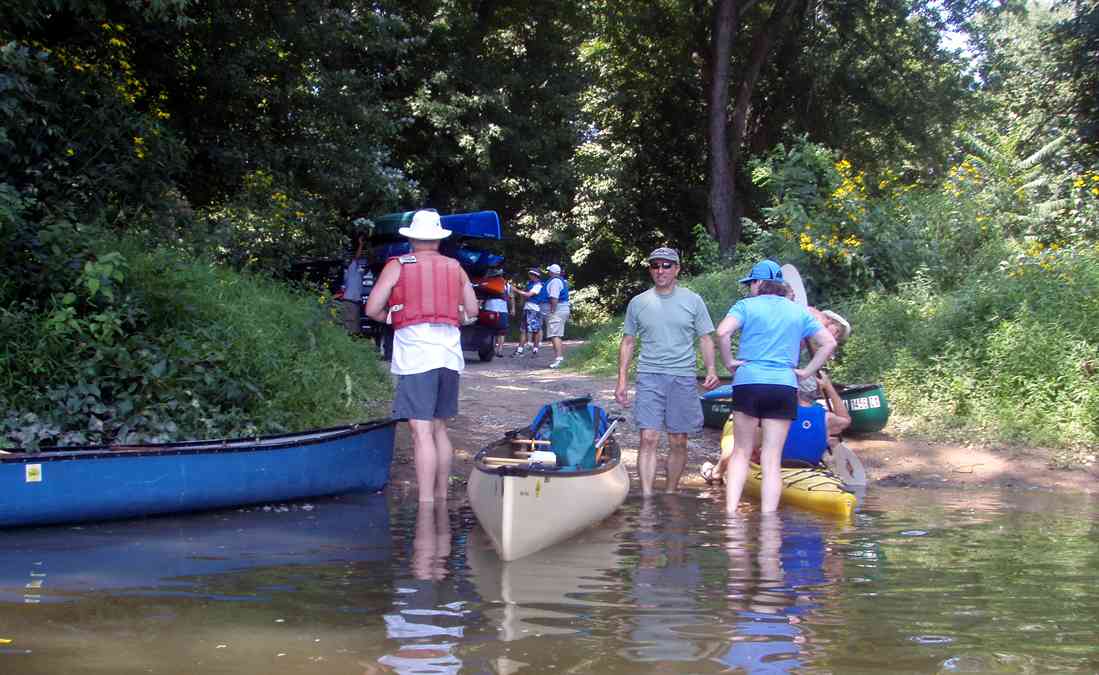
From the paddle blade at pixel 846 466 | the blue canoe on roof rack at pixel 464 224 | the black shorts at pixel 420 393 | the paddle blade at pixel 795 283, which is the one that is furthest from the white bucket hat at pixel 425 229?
the blue canoe on roof rack at pixel 464 224

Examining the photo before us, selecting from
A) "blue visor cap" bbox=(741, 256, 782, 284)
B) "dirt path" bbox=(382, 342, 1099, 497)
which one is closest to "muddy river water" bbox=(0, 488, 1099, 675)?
"blue visor cap" bbox=(741, 256, 782, 284)

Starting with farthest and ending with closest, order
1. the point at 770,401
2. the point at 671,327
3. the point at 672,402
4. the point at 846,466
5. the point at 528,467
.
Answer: the point at 846,466, the point at 672,402, the point at 671,327, the point at 770,401, the point at 528,467

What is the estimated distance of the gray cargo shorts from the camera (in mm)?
9289

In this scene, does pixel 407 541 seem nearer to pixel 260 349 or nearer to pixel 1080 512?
pixel 260 349

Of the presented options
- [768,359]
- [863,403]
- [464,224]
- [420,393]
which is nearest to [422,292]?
[420,393]

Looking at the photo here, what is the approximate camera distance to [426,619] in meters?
5.48

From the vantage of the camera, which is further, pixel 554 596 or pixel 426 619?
pixel 554 596

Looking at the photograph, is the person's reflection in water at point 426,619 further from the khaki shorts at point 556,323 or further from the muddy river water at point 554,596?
the khaki shorts at point 556,323

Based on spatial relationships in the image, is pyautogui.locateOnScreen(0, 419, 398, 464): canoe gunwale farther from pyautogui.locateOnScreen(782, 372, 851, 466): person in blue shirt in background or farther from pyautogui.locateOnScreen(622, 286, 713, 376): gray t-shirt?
pyautogui.locateOnScreen(782, 372, 851, 466): person in blue shirt in background

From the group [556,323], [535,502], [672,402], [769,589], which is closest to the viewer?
[769,589]

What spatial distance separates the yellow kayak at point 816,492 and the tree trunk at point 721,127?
55.0 ft

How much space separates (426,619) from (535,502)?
71.4 inches

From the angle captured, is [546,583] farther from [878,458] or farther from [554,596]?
[878,458]

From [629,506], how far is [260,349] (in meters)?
4.02
